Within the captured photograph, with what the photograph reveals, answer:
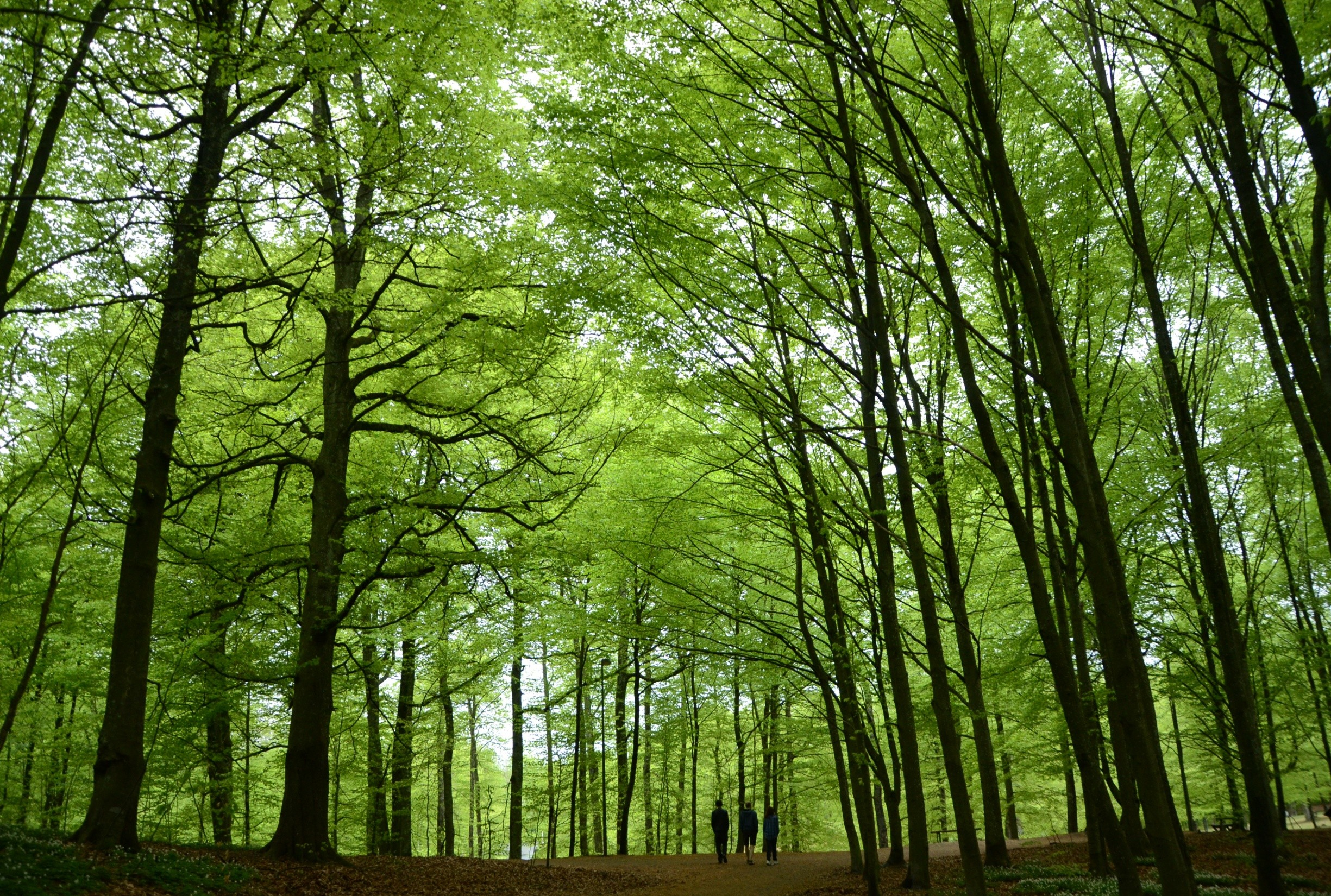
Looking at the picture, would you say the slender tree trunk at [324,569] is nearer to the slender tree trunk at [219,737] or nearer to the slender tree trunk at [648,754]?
the slender tree trunk at [219,737]

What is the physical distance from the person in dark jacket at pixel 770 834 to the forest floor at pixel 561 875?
30cm

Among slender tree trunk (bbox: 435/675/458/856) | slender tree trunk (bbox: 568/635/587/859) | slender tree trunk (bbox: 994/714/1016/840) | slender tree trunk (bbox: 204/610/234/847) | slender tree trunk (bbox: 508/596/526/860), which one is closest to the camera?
slender tree trunk (bbox: 994/714/1016/840)

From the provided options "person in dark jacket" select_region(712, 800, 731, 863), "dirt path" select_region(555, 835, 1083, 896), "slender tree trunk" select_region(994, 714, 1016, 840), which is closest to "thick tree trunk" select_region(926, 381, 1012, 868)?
"slender tree trunk" select_region(994, 714, 1016, 840)

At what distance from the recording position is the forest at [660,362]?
5.20m

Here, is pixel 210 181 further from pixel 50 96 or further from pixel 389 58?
pixel 389 58

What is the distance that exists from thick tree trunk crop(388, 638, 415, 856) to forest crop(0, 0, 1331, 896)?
13cm

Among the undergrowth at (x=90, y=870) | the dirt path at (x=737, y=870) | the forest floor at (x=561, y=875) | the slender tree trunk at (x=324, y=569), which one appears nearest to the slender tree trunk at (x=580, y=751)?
the dirt path at (x=737, y=870)

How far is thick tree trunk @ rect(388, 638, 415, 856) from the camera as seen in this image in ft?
56.1

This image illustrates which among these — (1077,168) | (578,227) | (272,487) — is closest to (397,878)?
(272,487)

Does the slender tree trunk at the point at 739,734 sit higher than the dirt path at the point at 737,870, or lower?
higher

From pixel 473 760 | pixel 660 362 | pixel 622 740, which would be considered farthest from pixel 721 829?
pixel 473 760

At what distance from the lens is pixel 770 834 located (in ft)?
51.3

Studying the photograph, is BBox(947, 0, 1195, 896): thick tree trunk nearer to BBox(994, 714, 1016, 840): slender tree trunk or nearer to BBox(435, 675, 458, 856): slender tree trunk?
BBox(994, 714, 1016, 840): slender tree trunk

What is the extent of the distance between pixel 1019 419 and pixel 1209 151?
3.10m
